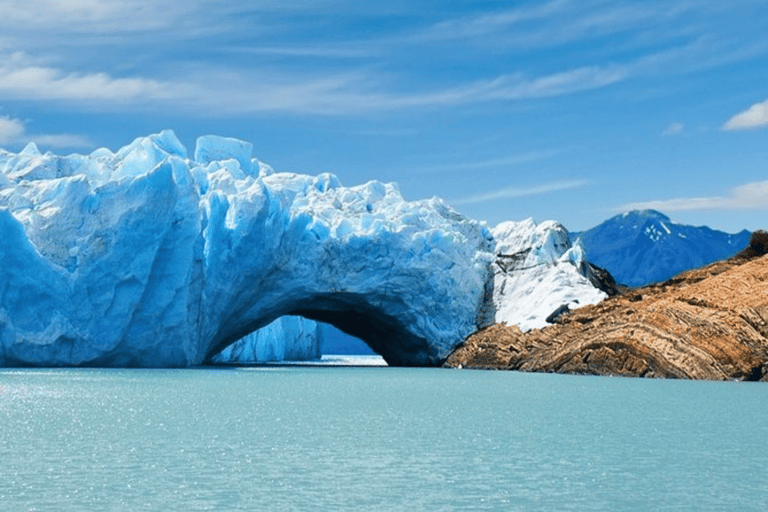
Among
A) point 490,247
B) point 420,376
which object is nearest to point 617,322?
point 420,376

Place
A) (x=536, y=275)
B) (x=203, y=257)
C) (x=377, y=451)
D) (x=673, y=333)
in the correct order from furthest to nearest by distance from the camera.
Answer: (x=536, y=275) → (x=203, y=257) → (x=673, y=333) → (x=377, y=451)

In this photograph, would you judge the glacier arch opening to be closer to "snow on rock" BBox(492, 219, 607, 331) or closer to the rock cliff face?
"snow on rock" BBox(492, 219, 607, 331)

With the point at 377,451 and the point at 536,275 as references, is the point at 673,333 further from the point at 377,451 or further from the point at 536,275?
the point at 377,451

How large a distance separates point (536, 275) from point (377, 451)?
1571 inches

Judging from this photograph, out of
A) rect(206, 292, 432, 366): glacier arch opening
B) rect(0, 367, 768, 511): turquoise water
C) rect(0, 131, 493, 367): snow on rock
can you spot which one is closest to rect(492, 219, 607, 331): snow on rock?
rect(0, 131, 493, 367): snow on rock

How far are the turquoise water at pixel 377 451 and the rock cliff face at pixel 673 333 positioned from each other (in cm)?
1076

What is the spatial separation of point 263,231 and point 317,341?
41.7m

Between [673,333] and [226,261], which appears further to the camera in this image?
[226,261]

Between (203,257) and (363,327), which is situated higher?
(203,257)

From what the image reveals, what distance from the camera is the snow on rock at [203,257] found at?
41.2 meters

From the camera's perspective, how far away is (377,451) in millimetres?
16234

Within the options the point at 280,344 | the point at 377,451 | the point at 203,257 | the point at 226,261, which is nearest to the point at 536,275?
the point at 226,261

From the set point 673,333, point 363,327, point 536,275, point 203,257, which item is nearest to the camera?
point 673,333

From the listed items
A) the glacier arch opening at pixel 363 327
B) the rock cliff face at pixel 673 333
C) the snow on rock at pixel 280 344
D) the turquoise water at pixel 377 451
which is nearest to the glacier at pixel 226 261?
the glacier arch opening at pixel 363 327
